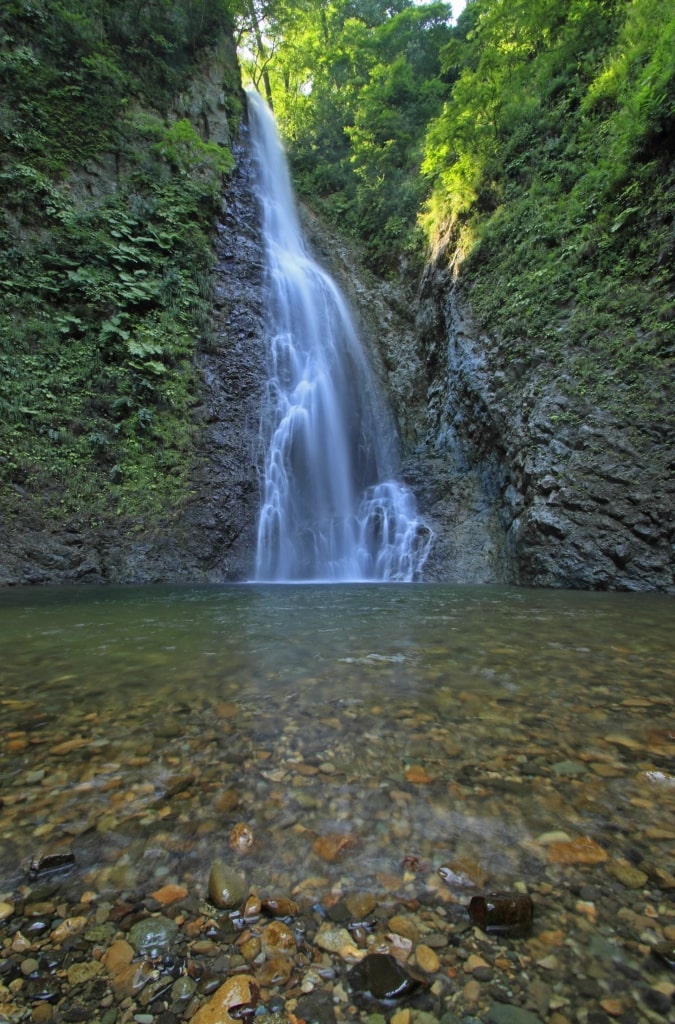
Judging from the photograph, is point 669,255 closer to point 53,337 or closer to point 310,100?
point 53,337

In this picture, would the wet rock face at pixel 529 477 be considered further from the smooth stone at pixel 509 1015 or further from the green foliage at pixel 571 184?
the smooth stone at pixel 509 1015

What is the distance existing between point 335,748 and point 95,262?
38.4 feet

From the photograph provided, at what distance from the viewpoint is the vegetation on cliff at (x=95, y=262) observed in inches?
344

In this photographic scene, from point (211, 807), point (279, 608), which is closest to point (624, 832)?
point (211, 807)

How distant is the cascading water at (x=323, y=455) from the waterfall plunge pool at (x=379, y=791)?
6.61 meters

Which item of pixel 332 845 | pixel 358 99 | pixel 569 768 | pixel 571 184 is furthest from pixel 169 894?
pixel 358 99

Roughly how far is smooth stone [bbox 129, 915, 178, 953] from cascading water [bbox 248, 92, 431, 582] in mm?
8579

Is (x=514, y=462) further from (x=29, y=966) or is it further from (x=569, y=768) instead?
(x=29, y=966)

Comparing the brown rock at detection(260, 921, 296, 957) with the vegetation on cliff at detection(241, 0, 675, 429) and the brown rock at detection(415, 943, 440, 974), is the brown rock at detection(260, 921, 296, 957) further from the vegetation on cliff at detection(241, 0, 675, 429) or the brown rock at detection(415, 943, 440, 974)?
the vegetation on cliff at detection(241, 0, 675, 429)

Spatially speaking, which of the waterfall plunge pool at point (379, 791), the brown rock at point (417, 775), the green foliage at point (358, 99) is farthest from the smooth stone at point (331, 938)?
the green foliage at point (358, 99)

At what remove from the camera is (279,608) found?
552cm

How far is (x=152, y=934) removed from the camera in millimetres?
1062

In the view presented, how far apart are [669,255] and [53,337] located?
10959 millimetres

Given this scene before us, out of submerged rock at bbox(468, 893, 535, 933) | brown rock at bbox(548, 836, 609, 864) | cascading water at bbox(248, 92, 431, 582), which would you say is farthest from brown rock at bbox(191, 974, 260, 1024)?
cascading water at bbox(248, 92, 431, 582)
